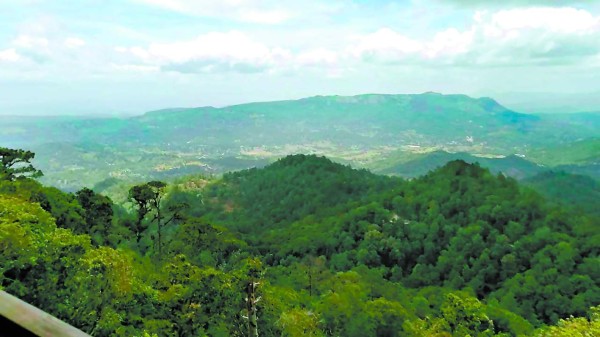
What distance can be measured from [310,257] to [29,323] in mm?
107219

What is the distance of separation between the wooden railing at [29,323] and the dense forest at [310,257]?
53.6 ft

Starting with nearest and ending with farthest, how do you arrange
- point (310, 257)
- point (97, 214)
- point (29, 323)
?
1. point (29, 323)
2. point (97, 214)
3. point (310, 257)

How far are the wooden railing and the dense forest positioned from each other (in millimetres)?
16341

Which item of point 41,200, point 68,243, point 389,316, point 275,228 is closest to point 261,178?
point 275,228

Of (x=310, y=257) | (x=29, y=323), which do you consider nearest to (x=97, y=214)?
(x=29, y=323)

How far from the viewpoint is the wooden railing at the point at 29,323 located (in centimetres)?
263

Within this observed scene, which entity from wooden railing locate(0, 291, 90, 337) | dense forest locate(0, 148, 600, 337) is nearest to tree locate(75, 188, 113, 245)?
dense forest locate(0, 148, 600, 337)

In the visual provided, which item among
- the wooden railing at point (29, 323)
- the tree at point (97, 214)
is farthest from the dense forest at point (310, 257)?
the wooden railing at point (29, 323)

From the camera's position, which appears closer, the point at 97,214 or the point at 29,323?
the point at 29,323

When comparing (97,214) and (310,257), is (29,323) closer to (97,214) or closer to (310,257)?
(97,214)

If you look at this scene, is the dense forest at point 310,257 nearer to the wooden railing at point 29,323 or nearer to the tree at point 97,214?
Answer: the tree at point 97,214

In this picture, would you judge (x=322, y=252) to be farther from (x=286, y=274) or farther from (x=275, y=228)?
(x=286, y=274)

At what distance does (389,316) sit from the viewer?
51188 millimetres

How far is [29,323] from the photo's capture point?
8.97ft
